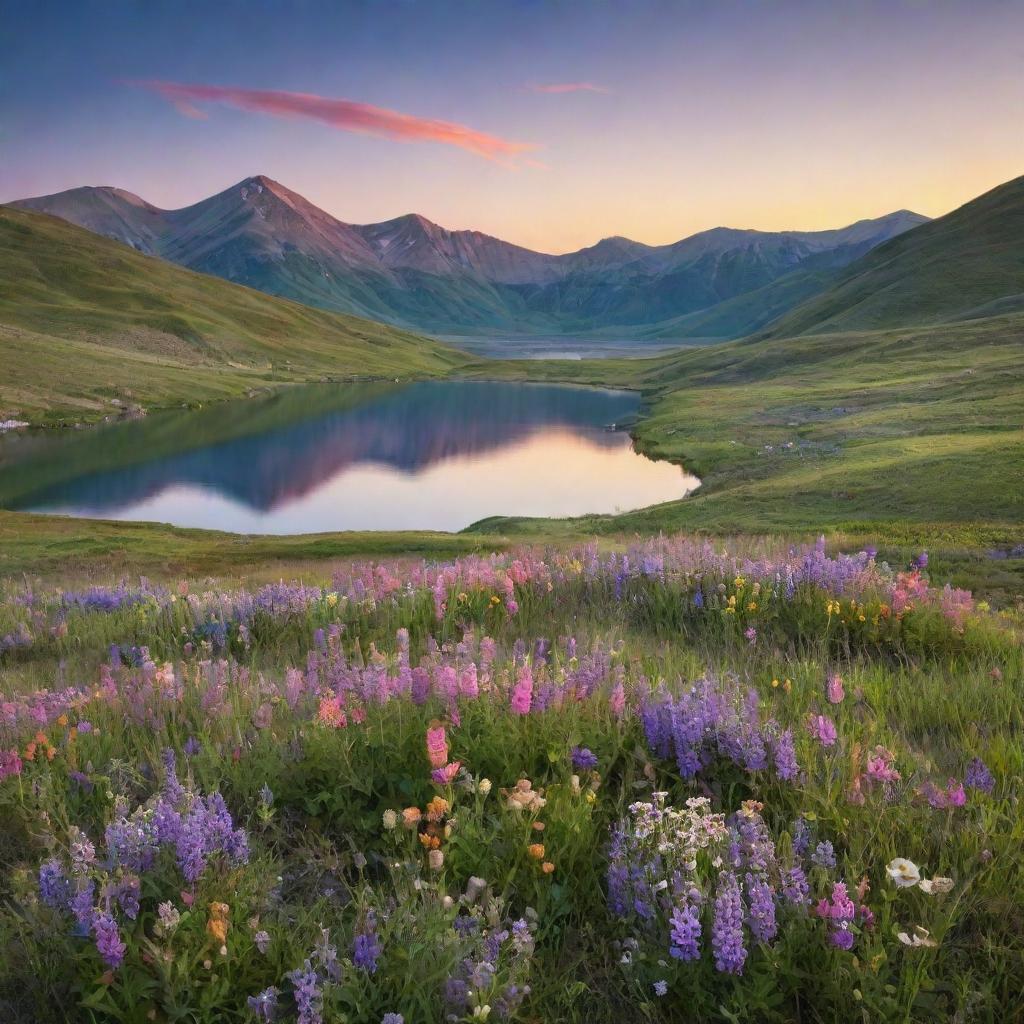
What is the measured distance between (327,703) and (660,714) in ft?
6.15

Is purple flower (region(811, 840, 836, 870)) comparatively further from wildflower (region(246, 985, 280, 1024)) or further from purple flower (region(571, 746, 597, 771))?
wildflower (region(246, 985, 280, 1024))

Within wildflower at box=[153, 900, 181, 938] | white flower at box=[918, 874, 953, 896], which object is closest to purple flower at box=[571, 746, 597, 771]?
white flower at box=[918, 874, 953, 896]

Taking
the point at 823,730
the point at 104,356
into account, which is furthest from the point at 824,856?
the point at 104,356

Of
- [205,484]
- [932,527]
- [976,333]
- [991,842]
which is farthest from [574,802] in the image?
[976,333]

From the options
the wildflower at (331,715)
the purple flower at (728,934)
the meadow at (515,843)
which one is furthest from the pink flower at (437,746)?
the purple flower at (728,934)

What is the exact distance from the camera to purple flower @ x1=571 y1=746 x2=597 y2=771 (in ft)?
13.0

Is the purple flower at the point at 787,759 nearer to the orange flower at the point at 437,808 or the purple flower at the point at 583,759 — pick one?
the purple flower at the point at 583,759

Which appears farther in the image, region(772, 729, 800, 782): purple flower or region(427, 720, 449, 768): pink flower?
region(772, 729, 800, 782): purple flower

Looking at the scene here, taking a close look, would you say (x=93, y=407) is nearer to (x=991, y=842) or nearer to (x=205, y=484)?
(x=205, y=484)

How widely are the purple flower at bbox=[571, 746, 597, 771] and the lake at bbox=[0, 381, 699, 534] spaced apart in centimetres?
4441

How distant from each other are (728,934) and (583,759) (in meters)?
1.39

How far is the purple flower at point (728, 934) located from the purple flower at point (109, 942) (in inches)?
81.2

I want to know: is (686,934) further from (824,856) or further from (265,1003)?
(265,1003)

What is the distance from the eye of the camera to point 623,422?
106875 millimetres
